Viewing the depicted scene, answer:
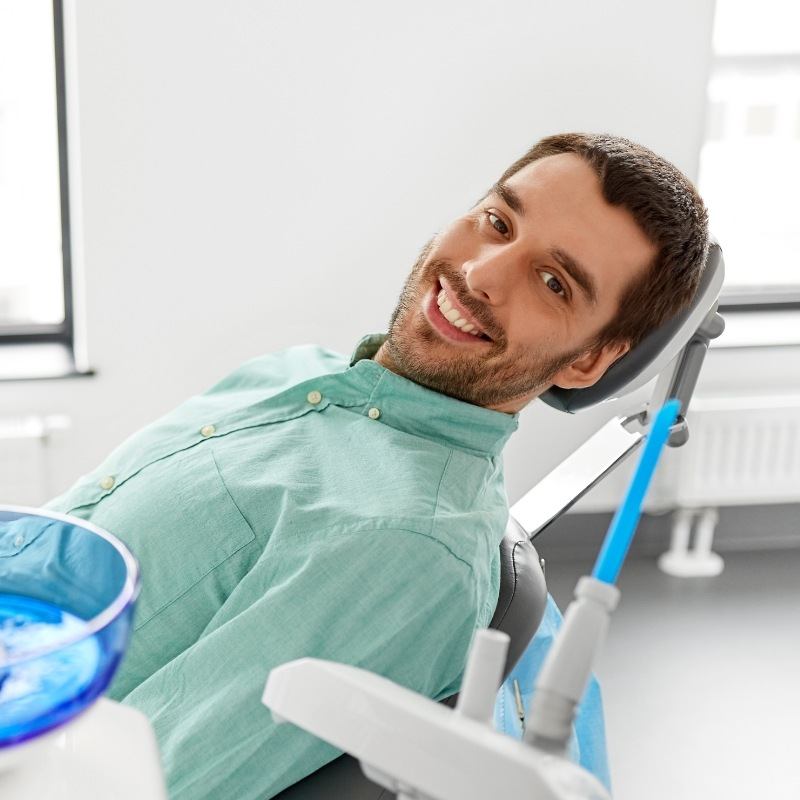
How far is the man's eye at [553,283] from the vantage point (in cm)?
153

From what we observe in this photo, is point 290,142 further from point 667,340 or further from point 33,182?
point 667,340

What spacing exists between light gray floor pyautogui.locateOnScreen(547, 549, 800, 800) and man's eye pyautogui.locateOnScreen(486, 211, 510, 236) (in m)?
1.22

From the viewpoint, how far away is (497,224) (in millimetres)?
1616

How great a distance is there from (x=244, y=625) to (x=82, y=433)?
170cm

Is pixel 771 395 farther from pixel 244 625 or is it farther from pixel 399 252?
pixel 244 625

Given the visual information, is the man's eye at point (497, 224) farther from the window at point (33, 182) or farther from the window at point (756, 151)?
the window at point (756, 151)

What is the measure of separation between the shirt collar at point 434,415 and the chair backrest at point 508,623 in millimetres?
118

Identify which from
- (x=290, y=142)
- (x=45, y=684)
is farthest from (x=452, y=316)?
(x=290, y=142)

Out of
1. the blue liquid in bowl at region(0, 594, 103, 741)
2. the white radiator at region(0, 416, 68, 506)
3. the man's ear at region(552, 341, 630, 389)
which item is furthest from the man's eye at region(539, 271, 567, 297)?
the white radiator at region(0, 416, 68, 506)

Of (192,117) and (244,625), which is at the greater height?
(192,117)

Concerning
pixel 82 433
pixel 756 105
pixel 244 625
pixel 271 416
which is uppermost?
pixel 756 105

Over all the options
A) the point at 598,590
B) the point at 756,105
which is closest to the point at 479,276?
the point at 598,590

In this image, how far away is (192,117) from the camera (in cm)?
262

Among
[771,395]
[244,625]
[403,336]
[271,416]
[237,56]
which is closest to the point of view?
[244,625]
